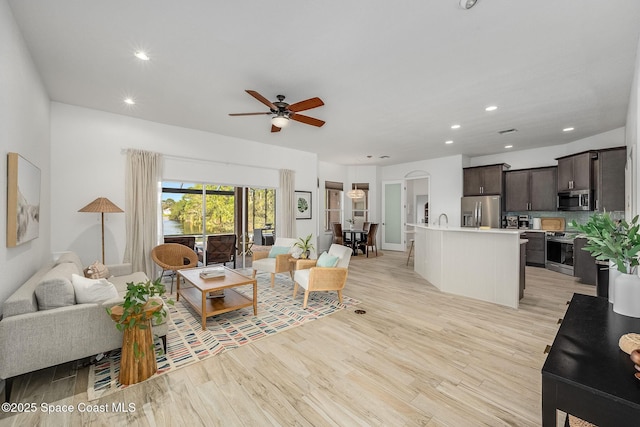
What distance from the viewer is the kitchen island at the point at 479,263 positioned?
3.85 meters

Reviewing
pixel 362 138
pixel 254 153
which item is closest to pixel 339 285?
pixel 362 138

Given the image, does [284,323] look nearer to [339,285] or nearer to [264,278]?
[339,285]

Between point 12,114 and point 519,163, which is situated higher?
point 519,163

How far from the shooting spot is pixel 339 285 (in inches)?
158

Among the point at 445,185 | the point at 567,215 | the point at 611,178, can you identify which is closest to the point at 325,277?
the point at 445,185

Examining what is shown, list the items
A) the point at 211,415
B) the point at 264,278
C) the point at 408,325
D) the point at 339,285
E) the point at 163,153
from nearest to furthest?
the point at 211,415, the point at 408,325, the point at 339,285, the point at 163,153, the point at 264,278

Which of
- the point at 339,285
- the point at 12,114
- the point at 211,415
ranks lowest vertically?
the point at 211,415

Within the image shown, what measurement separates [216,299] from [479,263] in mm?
3936

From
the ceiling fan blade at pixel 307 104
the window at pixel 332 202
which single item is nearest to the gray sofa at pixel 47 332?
the ceiling fan blade at pixel 307 104

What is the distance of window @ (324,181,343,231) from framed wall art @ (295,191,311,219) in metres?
1.49

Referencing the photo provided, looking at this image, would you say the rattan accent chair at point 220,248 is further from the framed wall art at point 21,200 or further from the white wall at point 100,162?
the framed wall art at point 21,200

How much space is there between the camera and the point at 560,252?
235 inches

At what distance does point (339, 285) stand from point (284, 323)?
3.36 ft

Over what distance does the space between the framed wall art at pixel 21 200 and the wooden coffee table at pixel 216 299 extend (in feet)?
5.40
